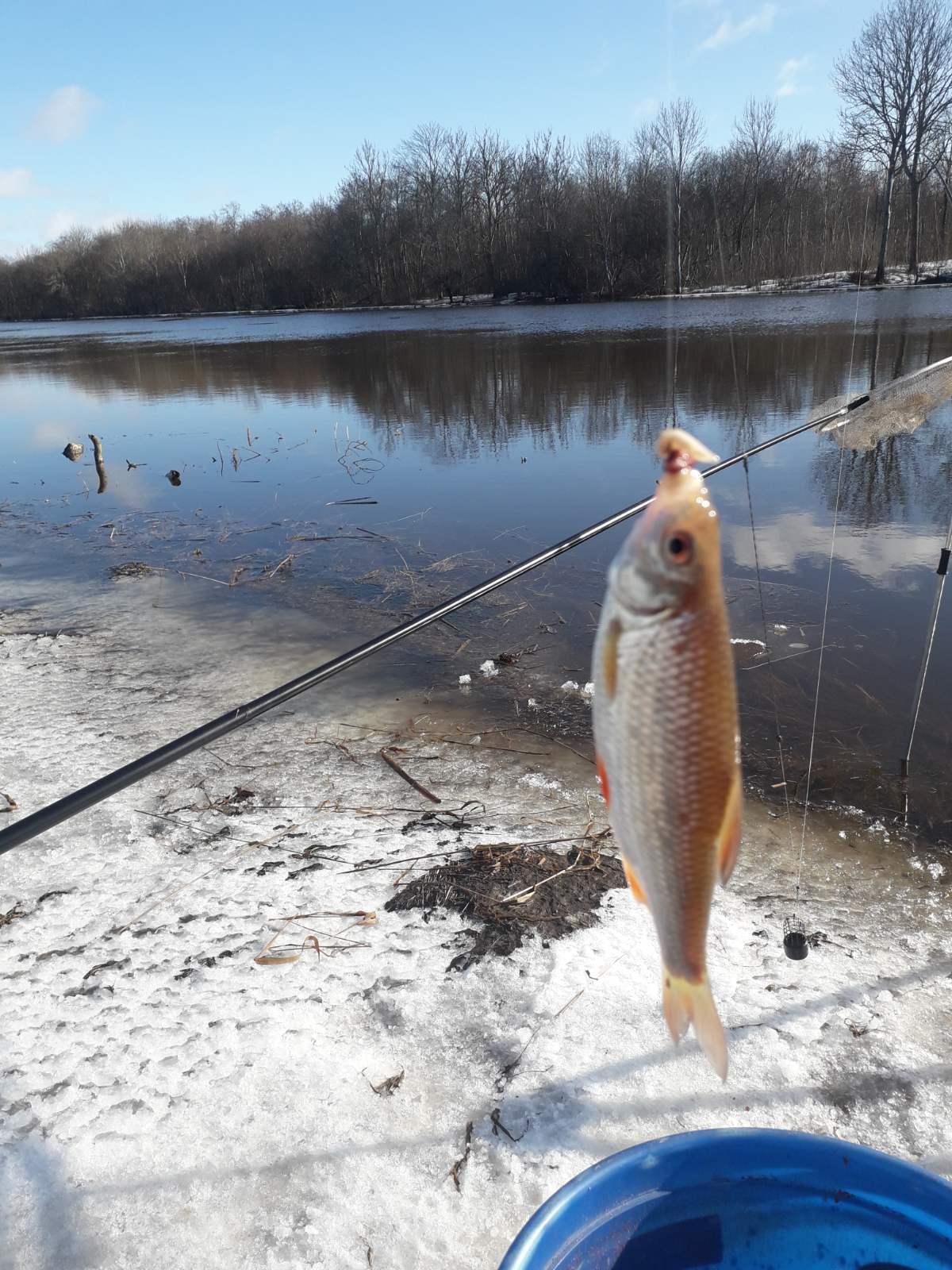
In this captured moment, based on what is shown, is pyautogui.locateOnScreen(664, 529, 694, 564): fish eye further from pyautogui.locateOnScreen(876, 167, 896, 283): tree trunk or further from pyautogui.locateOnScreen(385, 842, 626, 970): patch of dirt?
pyautogui.locateOnScreen(876, 167, 896, 283): tree trunk

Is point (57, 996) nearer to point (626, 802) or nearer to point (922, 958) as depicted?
point (626, 802)

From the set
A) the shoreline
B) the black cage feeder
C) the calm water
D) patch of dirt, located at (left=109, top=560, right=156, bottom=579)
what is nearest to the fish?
the black cage feeder

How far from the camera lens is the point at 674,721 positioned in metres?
0.86

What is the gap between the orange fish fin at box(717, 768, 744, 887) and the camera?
0.91 m

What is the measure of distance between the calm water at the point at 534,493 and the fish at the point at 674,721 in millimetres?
3858

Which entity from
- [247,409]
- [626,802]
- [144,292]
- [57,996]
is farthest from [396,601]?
[144,292]

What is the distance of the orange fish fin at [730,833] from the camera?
2.99ft

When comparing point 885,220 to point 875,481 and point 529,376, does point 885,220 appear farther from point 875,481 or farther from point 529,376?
point 875,481

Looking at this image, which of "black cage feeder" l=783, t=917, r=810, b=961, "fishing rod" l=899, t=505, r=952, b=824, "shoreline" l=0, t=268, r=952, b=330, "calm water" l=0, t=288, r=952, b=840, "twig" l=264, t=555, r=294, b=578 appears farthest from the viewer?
"shoreline" l=0, t=268, r=952, b=330

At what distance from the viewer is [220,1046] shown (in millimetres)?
2785

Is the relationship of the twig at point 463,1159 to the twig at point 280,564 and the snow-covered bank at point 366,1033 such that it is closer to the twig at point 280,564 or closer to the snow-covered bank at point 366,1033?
the snow-covered bank at point 366,1033

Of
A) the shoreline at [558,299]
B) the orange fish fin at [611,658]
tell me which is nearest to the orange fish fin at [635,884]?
the orange fish fin at [611,658]

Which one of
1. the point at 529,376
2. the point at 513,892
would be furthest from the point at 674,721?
the point at 529,376

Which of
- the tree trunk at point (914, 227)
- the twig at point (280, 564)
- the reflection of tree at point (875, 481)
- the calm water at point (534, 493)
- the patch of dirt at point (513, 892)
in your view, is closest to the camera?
the patch of dirt at point (513, 892)
